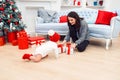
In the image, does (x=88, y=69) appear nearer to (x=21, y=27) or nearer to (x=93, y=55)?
(x=93, y=55)

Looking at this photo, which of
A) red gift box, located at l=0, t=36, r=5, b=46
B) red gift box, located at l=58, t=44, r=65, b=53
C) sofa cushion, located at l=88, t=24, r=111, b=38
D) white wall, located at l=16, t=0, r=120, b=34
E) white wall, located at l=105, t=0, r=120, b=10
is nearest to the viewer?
red gift box, located at l=58, t=44, r=65, b=53

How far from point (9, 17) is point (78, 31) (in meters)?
1.40

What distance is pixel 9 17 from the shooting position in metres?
3.44

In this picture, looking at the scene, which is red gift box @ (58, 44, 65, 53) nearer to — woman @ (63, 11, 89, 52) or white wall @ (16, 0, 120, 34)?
woman @ (63, 11, 89, 52)

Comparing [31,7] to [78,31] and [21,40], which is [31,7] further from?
[78,31]

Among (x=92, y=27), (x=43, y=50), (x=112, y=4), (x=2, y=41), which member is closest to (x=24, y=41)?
(x=2, y=41)

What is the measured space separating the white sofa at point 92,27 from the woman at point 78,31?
10.5 inches

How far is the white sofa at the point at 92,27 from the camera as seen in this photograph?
3.15 m

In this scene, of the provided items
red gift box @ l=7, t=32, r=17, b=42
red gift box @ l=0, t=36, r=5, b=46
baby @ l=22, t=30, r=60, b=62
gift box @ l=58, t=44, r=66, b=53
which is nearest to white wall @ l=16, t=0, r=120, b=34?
red gift box @ l=7, t=32, r=17, b=42

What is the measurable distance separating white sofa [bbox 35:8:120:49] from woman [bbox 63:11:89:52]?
0.88 feet

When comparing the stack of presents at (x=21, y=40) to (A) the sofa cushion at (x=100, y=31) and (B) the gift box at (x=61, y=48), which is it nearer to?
(B) the gift box at (x=61, y=48)

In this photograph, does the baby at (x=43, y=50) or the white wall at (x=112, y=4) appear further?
the white wall at (x=112, y=4)

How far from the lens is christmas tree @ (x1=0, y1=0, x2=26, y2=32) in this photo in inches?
134

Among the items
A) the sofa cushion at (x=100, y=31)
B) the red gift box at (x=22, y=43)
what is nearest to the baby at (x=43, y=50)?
the red gift box at (x=22, y=43)
